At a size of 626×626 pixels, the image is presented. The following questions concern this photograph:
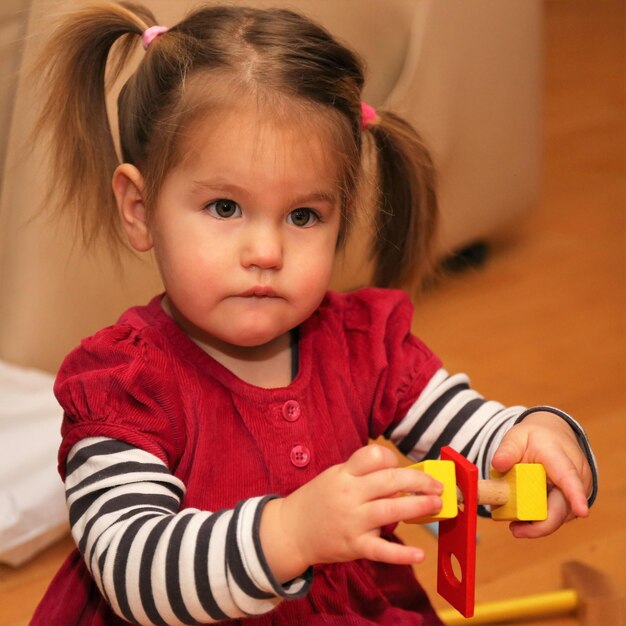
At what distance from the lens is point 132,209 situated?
0.80 m

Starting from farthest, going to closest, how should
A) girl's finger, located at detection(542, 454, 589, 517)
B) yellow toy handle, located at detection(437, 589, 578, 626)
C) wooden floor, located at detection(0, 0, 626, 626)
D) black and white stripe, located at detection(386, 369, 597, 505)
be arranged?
wooden floor, located at detection(0, 0, 626, 626) < yellow toy handle, located at detection(437, 589, 578, 626) < black and white stripe, located at detection(386, 369, 597, 505) < girl's finger, located at detection(542, 454, 589, 517)

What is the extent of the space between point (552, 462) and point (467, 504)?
0.10 meters

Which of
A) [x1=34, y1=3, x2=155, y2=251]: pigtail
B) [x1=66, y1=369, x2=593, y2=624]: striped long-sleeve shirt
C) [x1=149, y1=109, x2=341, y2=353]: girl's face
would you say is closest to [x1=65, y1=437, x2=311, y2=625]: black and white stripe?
[x1=66, y1=369, x2=593, y2=624]: striped long-sleeve shirt

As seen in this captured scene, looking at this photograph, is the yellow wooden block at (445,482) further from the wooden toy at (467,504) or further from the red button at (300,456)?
the red button at (300,456)

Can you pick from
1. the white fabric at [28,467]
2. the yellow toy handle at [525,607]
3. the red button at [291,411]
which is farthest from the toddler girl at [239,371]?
the white fabric at [28,467]

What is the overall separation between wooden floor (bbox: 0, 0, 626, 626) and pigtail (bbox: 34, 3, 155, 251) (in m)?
0.42

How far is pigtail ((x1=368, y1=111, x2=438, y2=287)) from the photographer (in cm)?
87

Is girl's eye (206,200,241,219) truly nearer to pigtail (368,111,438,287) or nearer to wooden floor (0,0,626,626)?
pigtail (368,111,438,287)

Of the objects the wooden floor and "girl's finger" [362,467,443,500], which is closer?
"girl's finger" [362,467,443,500]

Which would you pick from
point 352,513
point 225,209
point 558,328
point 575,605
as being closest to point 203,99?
point 225,209

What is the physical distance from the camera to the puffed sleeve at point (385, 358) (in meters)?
0.83

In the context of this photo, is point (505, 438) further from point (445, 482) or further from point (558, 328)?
point (558, 328)

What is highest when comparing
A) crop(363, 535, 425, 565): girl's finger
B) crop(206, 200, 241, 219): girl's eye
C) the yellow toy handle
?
crop(206, 200, 241, 219): girl's eye

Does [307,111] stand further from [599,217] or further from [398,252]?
[599,217]
